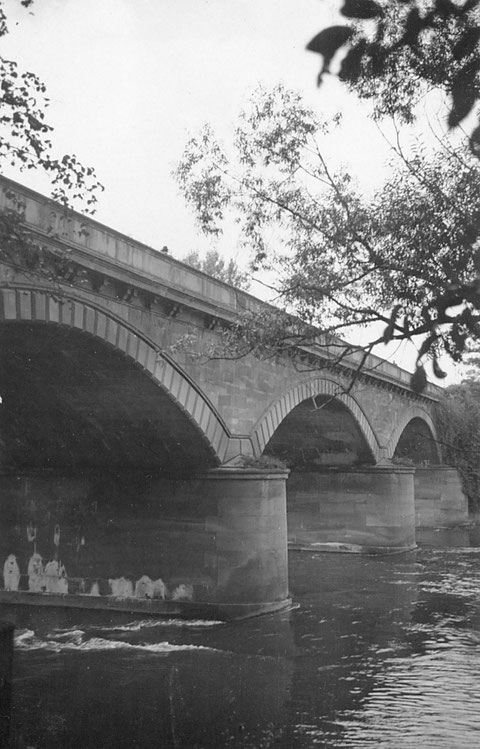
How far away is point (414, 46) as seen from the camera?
19.4 ft

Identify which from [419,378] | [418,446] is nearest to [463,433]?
[418,446]

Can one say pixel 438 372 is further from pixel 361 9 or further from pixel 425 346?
pixel 361 9

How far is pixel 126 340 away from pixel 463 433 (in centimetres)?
3075

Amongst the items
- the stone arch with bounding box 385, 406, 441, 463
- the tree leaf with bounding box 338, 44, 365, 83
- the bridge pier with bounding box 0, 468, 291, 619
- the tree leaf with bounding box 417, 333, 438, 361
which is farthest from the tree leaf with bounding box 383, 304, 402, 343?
the stone arch with bounding box 385, 406, 441, 463

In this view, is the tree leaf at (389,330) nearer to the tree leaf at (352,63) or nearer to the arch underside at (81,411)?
the tree leaf at (352,63)

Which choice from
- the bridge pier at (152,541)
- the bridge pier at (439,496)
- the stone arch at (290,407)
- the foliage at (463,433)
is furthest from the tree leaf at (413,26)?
the bridge pier at (439,496)

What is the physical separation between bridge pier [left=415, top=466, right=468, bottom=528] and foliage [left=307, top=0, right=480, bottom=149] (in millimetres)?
37216

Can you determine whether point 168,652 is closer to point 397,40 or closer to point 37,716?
point 37,716

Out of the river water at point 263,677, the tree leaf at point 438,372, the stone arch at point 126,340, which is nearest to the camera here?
the tree leaf at point 438,372

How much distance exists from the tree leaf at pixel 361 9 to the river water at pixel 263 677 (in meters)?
7.41

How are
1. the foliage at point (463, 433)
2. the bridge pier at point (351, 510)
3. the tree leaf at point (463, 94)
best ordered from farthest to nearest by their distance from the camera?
A: 1. the foliage at point (463, 433)
2. the bridge pier at point (351, 510)
3. the tree leaf at point (463, 94)

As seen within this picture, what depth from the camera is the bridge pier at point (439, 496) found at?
138 feet

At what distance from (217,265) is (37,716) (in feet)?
150

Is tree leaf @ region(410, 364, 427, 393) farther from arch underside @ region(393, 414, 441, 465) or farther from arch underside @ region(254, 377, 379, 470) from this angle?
arch underside @ region(393, 414, 441, 465)
